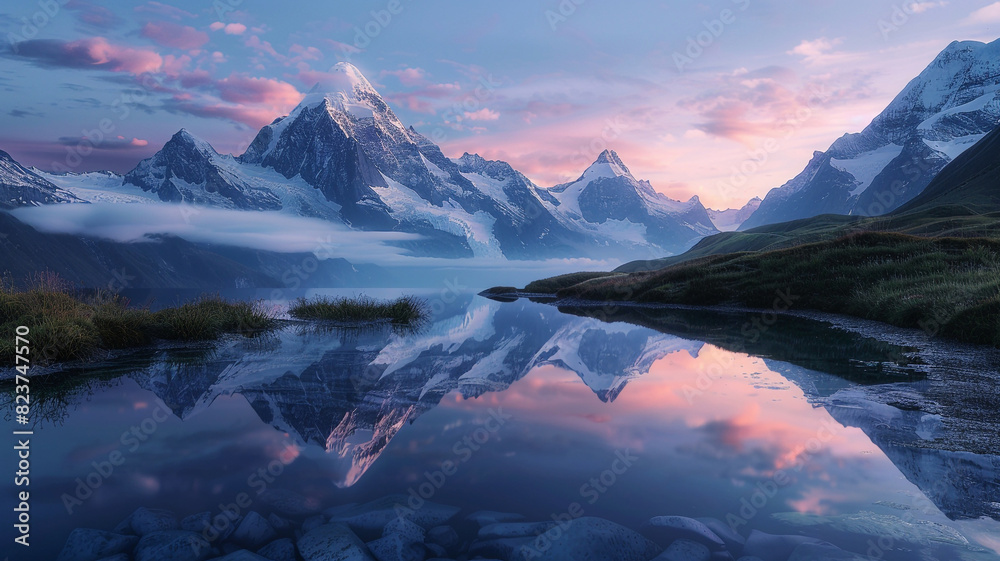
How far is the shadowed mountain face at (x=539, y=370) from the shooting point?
7.91 meters

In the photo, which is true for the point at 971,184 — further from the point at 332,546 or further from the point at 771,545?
the point at 332,546

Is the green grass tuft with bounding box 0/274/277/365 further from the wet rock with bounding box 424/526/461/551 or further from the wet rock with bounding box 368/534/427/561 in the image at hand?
the wet rock with bounding box 424/526/461/551

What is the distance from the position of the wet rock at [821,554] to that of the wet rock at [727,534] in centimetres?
50

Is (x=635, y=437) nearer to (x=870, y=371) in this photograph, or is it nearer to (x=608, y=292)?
(x=870, y=371)

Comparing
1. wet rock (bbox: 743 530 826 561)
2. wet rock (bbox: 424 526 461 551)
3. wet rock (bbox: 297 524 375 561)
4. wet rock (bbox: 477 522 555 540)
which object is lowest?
wet rock (bbox: 424 526 461 551)

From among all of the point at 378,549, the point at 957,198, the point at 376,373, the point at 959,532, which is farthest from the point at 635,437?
the point at 957,198

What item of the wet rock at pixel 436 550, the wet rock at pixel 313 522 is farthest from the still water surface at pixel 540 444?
the wet rock at pixel 436 550

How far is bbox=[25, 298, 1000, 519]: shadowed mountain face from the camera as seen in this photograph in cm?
791

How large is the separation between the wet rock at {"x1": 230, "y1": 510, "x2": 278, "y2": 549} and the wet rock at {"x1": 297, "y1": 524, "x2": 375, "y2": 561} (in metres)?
0.49

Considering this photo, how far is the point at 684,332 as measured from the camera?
85.8 feet

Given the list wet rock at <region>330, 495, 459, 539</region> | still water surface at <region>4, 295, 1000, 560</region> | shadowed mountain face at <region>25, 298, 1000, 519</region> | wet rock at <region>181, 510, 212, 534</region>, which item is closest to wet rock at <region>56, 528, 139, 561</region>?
still water surface at <region>4, 295, 1000, 560</region>

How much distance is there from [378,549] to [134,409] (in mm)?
8763

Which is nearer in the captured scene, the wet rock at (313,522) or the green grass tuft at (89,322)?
the wet rock at (313,522)

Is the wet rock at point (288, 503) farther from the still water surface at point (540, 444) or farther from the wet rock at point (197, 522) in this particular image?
the wet rock at point (197, 522)
